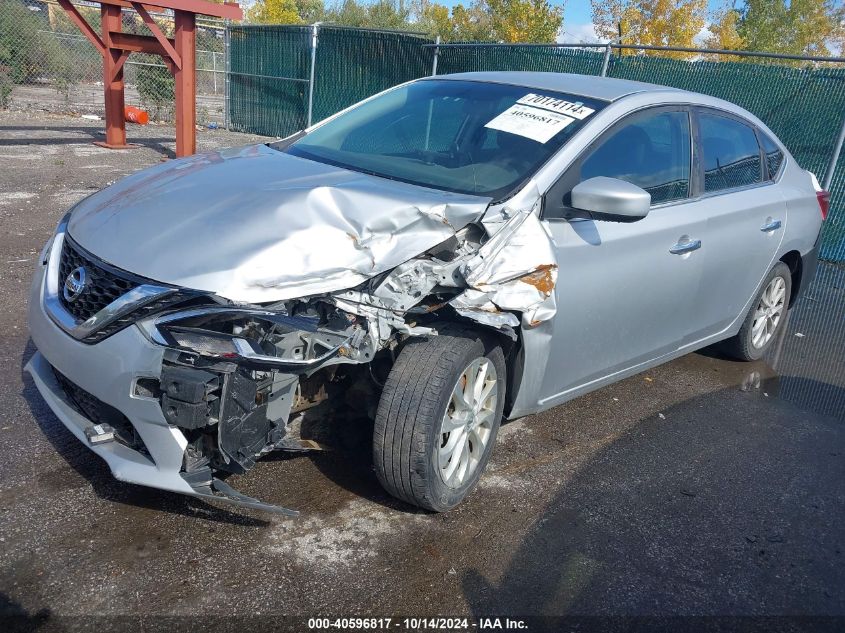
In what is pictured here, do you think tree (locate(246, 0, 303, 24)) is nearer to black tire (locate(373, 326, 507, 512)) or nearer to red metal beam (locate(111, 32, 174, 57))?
red metal beam (locate(111, 32, 174, 57))

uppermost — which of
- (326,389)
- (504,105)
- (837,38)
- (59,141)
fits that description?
(837,38)

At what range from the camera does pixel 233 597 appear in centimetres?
252

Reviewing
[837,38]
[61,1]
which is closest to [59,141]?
[61,1]

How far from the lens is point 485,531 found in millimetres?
3041

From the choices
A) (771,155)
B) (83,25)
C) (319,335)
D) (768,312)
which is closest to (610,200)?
(319,335)

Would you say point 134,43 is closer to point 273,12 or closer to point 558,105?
point 558,105

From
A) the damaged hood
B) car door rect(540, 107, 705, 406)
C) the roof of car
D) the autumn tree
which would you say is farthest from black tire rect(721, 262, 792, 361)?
the autumn tree

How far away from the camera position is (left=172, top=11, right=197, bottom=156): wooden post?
10555mm

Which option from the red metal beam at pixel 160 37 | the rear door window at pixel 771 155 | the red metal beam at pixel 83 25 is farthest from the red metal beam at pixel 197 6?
the rear door window at pixel 771 155

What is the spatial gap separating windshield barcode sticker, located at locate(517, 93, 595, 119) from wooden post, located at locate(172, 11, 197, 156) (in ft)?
26.3

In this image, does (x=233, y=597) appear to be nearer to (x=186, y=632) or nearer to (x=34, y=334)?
(x=186, y=632)

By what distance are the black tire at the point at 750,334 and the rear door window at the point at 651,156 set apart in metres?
1.36

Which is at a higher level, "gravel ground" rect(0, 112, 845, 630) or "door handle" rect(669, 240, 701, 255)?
"door handle" rect(669, 240, 701, 255)

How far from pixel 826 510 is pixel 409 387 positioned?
218 cm
